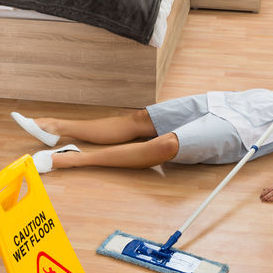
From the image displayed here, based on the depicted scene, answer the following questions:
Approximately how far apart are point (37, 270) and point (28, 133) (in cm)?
112

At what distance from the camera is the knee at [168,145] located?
228 centimetres

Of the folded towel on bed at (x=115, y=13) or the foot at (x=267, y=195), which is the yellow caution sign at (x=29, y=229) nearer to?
the foot at (x=267, y=195)

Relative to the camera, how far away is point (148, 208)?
220 centimetres

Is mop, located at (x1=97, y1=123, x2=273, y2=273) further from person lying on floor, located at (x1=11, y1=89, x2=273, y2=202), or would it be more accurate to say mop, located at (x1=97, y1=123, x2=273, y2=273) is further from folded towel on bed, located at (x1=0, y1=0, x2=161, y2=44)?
folded towel on bed, located at (x1=0, y1=0, x2=161, y2=44)

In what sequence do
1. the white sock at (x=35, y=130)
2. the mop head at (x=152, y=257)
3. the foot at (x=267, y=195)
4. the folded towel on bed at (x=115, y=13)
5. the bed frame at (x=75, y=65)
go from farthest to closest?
the bed frame at (x=75, y=65) < the folded towel on bed at (x=115, y=13) < the white sock at (x=35, y=130) < the foot at (x=267, y=195) < the mop head at (x=152, y=257)

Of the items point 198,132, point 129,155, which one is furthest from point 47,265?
point 198,132

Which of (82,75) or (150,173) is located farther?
(82,75)

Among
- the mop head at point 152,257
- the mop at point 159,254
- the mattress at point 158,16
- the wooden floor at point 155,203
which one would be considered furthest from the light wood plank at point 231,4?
the mop head at point 152,257

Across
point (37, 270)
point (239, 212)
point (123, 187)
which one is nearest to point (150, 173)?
point (123, 187)

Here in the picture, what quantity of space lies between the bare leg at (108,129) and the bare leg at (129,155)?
0.17 metres

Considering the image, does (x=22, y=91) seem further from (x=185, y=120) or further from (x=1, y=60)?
(x=185, y=120)

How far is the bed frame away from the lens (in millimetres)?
2770

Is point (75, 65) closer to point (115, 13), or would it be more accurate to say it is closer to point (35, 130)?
point (115, 13)

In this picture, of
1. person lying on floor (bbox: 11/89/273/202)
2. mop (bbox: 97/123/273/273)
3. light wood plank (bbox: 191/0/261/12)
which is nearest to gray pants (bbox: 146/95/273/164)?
person lying on floor (bbox: 11/89/273/202)
